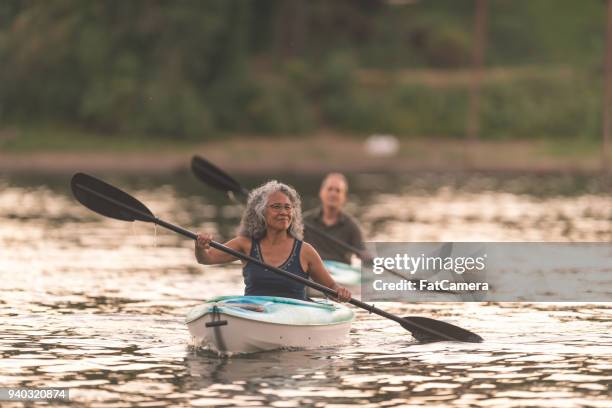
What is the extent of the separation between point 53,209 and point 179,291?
15.6 meters

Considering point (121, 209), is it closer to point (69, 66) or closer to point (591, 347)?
point (591, 347)

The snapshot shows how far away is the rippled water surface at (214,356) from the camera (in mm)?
13906

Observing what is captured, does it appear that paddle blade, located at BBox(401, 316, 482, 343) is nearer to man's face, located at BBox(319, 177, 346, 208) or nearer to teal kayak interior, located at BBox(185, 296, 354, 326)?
teal kayak interior, located at BBox(185, 296, 354, 326)

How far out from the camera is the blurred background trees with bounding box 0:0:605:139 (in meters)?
62.2

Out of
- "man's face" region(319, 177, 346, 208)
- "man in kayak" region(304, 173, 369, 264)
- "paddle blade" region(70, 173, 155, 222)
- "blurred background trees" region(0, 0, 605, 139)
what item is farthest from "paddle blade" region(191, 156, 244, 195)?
"blurred background trees" region(0, 0, 605, 139)

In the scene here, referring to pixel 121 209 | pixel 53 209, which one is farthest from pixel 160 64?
pixel 121 209

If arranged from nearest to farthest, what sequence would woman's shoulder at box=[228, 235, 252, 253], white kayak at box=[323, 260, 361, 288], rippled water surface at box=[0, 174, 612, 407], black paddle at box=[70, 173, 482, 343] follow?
rippled water surface at box=[0, 174, 612, 407], woman's shoulder at box=[228, 235, 252, 253], black paddle at box=[70, 173, 482, 343], white kayak at box=[323, 260, 361, 288]

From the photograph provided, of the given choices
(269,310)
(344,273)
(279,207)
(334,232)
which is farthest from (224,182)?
(269,310)

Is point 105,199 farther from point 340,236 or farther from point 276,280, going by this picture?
point 340,236

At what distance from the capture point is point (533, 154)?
6138 cm

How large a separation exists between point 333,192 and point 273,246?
527cm

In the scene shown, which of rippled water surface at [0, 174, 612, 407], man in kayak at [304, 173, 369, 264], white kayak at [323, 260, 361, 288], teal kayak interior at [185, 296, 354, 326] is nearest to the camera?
rippled water surface at [0, 174, 612, 407]

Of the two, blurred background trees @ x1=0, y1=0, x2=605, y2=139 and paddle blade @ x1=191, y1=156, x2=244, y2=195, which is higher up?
blurred background trees @ x1=0, y1=0, x2=605, y2=139

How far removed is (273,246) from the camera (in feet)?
52.7
